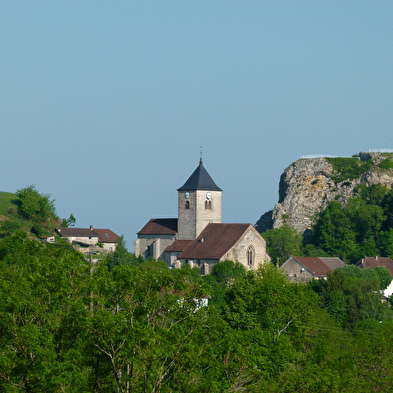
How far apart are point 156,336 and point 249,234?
185ft

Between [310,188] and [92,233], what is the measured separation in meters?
28.8

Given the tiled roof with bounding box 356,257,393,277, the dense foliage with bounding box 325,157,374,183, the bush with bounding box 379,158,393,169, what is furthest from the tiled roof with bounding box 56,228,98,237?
the bush with bounding box 379,158,393,169

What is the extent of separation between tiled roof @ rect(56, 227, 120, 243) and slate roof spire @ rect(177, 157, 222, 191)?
16.8 metres

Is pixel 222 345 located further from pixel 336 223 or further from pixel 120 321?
pixel 336 223

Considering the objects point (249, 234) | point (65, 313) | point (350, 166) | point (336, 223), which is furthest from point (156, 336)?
point (350, 166)

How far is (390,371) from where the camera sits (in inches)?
1367

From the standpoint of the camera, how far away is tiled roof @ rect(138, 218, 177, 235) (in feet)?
286

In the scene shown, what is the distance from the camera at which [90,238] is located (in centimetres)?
10094

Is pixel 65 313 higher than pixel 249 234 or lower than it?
lower

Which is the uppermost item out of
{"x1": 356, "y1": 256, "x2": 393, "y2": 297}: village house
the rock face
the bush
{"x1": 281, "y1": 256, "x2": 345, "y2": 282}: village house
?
the bush

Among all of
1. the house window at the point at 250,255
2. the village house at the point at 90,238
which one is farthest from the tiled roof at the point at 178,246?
the village house at the point at 90,238

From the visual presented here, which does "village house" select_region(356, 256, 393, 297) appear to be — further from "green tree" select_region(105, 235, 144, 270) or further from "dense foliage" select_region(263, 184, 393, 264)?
"green tree" select_region(105, 235, 144, 270)

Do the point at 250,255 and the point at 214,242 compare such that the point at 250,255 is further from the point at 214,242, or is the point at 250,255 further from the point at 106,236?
the point at 106,236

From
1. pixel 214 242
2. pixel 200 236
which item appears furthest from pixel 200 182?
pixel 214 242
